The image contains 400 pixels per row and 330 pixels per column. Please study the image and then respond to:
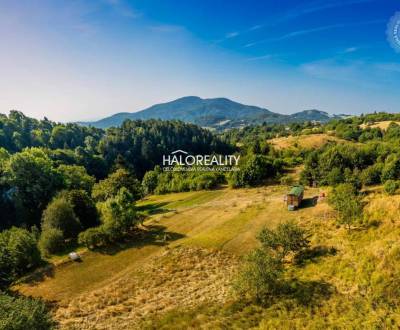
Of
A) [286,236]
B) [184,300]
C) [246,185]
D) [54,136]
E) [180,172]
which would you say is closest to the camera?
[184,300]

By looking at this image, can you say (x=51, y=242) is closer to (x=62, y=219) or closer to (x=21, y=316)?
(x=62, y=219)

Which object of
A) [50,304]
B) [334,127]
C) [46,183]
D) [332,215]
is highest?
A: [334,127]

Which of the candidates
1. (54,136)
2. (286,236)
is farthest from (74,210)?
(54,136)

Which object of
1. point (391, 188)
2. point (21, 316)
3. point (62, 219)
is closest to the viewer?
point (21, 316)

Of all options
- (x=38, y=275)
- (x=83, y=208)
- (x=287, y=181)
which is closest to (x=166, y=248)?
(x=38, y=275)

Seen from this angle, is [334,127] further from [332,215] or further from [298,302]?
[298,302]

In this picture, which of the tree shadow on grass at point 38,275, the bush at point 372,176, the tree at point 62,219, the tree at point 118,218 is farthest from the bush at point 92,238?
the bush at point 372,176

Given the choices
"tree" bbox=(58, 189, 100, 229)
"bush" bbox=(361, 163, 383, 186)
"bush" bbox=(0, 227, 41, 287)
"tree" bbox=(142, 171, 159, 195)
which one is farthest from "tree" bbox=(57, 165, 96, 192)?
"bush" bbox=(361, 163, 383, 186)
